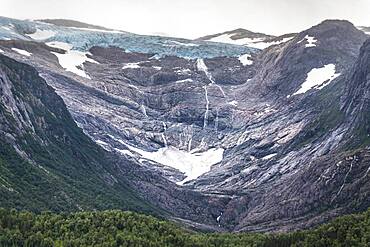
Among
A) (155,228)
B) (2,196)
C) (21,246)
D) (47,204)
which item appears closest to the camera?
(21,246)

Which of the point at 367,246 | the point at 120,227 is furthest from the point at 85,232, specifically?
the point at 367,246

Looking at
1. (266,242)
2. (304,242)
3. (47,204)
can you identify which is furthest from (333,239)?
(47,204)

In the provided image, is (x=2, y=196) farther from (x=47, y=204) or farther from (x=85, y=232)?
(x=85, y=232)

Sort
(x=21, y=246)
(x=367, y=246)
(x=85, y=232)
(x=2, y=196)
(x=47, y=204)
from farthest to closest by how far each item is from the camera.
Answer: (x=47, y=204) → (x=2, y=196) → (x=85, y=232) → (x=21, y=246) → (x=367, y=246)

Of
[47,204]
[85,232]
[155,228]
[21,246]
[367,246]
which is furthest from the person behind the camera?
[47,204]

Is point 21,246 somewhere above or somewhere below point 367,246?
below

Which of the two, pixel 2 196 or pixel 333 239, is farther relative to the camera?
pixel 2 196

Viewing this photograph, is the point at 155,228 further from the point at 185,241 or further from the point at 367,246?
the point at 367,246

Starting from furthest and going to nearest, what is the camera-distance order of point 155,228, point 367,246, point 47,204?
point 47,204 → point 155,228 → point 367,246

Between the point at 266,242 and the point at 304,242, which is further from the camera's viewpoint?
the point at 266,242
